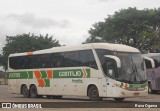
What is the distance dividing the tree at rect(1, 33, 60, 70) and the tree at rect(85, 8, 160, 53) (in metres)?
27.7

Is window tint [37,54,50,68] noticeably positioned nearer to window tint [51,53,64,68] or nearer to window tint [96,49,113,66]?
window tint [51,53,64,68]

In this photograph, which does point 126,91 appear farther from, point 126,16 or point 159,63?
point 126,16

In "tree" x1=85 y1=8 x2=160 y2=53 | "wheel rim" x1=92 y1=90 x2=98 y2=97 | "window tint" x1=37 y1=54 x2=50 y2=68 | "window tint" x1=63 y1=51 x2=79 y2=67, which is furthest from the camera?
"tree" x1=85 y1=8 x2=160 y2=53

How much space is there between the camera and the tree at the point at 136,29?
2381 inches

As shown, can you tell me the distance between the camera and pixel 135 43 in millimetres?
62156

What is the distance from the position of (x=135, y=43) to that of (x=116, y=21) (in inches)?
158

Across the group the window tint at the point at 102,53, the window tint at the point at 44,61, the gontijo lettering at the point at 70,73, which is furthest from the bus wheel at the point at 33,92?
the window tint at the point at 102,53

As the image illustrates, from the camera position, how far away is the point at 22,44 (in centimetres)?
8806

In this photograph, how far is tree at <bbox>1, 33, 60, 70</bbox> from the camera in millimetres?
87125

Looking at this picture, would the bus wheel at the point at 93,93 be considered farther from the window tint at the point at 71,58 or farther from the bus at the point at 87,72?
the window tint at the point at 71,58

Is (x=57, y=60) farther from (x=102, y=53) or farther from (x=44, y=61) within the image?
(x=102, y=53)

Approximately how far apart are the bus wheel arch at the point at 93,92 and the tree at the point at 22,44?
63.1m

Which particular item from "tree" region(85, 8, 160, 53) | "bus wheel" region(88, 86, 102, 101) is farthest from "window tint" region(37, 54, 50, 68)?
"tree" region(85, 8, 160, 53)

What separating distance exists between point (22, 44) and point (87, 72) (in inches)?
2549
